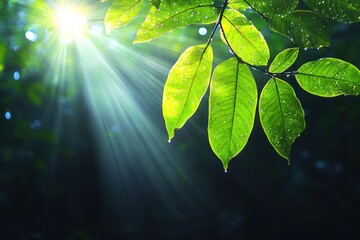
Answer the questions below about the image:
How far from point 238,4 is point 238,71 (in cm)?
11

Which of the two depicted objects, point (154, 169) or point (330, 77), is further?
point (154, 169)

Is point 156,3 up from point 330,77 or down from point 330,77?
up

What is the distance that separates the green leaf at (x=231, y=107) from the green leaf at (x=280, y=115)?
0.10 feet

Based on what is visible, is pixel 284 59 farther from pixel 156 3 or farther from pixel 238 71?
pixel 156 3

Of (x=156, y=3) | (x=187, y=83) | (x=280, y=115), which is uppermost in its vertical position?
(x=156, y=3)

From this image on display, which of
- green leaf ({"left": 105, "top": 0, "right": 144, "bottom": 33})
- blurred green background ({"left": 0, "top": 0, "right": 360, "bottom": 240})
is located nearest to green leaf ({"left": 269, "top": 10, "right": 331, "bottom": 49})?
green leaf ({"left": 105, "top": 0, "right": 144, "bottom": 33})

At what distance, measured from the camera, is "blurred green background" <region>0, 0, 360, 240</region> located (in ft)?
11.8

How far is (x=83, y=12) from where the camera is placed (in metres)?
0.93

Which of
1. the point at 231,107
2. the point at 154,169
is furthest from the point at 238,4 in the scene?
the point at 154,169

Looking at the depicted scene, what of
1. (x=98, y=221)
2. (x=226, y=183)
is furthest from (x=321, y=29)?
(x=98, y=221)

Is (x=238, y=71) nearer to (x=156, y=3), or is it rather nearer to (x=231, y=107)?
(x=231, y=107)

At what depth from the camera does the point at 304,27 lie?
1.75 feet

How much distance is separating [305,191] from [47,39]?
3.59 meters

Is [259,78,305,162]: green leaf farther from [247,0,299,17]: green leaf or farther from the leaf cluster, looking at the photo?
[247,0,299,17]: green leaf
